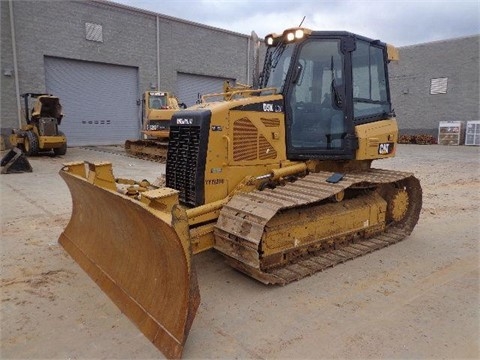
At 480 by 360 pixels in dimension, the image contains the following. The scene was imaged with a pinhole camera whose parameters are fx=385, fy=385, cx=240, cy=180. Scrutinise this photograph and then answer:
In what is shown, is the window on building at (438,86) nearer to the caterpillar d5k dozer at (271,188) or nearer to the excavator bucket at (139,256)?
the caterpillar d5k dozer at (271,188)

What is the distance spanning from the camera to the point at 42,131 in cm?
1437

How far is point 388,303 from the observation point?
143 inches

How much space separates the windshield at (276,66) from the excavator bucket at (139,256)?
7.60 ft

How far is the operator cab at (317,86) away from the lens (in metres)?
4.80

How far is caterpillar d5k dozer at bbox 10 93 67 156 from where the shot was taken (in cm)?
1435

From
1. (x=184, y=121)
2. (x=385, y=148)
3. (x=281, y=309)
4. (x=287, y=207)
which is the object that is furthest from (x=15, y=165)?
(x=281, y=309)

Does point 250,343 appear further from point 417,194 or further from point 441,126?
point 441,126

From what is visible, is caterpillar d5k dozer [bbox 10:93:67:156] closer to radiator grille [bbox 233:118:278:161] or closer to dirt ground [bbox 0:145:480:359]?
dirt ground [bbox 0:145:480:359]

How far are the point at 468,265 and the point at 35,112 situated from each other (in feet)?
48.7

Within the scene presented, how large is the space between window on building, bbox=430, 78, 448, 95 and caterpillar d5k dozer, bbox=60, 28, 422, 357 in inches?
888

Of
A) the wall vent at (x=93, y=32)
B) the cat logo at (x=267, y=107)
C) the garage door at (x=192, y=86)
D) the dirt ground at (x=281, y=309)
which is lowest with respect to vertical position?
the dirt ground at (x=281, y=309)

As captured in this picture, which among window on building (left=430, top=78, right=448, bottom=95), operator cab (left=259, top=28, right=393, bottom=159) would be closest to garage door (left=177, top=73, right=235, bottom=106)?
window on building (left=430, top=78, right=448, bottom=95)

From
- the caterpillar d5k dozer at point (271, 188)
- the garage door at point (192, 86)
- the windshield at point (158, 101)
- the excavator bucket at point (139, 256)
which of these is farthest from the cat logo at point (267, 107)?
the garage door at point (192, 86)

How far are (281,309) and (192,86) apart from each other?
831 inches
